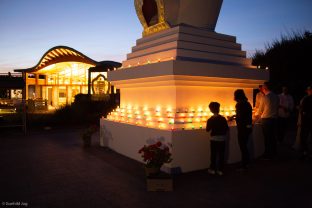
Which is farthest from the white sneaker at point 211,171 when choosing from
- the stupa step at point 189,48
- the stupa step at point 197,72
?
the stupa step at point 189,48

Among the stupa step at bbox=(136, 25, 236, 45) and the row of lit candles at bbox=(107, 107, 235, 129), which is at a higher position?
the stupa step at bbox=(136, 25, 236, 45)

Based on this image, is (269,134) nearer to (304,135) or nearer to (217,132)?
(304,135)

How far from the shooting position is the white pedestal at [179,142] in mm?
6160

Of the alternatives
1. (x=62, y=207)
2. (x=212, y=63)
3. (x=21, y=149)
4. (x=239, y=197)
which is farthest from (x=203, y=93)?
(x=21, y=149)

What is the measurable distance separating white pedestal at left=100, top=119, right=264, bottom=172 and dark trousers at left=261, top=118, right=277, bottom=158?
36cm

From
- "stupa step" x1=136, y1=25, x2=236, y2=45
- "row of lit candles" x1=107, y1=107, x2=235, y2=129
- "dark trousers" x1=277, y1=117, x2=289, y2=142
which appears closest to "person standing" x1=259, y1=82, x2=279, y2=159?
"row of lit candles" x1=107, y1=107, x2=235, y2=129

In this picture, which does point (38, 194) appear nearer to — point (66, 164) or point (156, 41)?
point (66, 164)

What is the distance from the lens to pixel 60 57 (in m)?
29.9

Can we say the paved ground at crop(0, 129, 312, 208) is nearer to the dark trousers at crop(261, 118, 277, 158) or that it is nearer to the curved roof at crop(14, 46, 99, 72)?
the dark trousers at crop(261, 118, 277, 158)

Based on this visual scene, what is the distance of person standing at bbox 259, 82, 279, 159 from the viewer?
7.35 meters

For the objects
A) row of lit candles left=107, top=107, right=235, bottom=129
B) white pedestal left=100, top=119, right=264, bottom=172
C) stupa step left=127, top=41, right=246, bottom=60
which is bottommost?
white pedestal left=100, top=119, right=264, bottom=172

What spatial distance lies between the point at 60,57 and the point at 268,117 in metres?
26.5

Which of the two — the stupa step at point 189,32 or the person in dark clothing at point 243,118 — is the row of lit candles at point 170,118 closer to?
the person in dark clothing at point 243,118

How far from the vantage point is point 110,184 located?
5.46 meters
